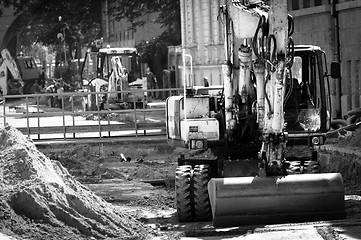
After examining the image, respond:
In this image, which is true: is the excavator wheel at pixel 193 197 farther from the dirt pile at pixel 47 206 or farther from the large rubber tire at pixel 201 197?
the dirt pile at pixel 47 206

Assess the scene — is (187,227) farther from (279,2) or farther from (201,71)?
(201,71)

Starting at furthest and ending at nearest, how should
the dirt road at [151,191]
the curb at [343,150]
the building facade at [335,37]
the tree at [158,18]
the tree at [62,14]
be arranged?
the tree at [62,14] → the tree at [158,18] → the building facade at [335,37] → the curb at [343,150] → the dirt road at [151,191]

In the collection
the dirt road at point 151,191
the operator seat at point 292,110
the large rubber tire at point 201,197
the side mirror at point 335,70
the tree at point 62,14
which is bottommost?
the dirt road at point 151,191

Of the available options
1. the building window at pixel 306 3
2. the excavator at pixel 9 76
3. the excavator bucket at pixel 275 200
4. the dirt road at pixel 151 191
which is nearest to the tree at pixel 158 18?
the excavator at pixel 9 76

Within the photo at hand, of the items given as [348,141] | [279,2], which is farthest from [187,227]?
[348,141]

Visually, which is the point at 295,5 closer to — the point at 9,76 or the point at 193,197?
the point at 193,197

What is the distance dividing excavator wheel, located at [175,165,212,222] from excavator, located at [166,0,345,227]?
0.05 ft

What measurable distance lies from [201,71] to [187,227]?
3564cm

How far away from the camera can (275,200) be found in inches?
631

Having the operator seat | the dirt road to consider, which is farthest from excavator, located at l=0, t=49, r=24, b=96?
the operator seat

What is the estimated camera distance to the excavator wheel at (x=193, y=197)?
17047mm

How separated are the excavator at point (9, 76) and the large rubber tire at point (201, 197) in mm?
62658

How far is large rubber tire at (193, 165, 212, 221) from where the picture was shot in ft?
55.9

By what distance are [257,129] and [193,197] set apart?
1579 millimetres
